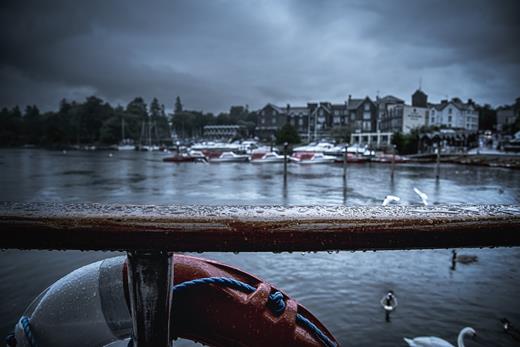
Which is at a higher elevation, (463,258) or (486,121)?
(486,121)

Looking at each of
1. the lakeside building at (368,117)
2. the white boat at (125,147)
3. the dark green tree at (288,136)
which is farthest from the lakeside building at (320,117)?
the white boat at (125,147)

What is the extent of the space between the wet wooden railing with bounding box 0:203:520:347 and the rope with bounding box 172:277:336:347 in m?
0.29

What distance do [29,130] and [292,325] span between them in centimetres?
14905

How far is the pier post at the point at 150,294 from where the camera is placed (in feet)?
3.46

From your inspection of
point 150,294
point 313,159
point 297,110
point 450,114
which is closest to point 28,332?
point 150,294

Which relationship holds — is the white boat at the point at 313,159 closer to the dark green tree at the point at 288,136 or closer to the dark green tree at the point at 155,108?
the dark green tree at the point at 288,136

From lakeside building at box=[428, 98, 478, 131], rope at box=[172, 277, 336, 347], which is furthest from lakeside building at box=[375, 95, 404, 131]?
rope at box=[172, 277, 336, 347]

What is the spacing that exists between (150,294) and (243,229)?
0.40 metres

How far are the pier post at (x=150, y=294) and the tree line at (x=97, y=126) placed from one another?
110405 mm

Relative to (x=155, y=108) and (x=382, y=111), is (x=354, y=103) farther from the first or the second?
(x=155, y=108)

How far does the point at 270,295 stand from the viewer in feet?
4.45

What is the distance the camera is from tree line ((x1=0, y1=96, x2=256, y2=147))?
359ft

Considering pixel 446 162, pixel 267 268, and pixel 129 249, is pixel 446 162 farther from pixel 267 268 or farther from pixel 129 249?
pixel 129 249

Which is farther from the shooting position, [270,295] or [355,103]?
[355,103]
